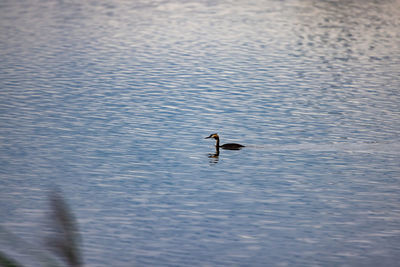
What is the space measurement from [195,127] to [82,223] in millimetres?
10665

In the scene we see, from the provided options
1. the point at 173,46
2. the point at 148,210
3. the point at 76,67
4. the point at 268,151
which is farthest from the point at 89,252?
the point at 173,46

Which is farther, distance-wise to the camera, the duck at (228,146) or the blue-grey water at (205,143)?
the duck at (228,146)

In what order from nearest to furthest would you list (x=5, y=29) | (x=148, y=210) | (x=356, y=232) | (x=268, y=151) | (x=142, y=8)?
(x=356, y=232) → (x=148, y=210) → (x=268, y=151) → (x=5, y=29) → (x=142, y=8)

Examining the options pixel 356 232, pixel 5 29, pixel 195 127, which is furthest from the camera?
pixel 5 29

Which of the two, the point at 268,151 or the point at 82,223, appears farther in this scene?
the point at 268,151

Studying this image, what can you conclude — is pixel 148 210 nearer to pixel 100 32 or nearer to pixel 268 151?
pixel 268 151

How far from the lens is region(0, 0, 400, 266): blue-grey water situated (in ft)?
44.7

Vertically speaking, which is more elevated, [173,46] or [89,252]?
[89,252]

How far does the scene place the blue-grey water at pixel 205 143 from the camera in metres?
13.6

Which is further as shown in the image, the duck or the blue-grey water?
the duck

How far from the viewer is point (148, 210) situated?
15516 mm

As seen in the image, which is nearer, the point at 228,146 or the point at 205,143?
the point at 228,146

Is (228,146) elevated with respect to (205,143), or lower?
elevated

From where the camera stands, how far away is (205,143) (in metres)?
22.5
